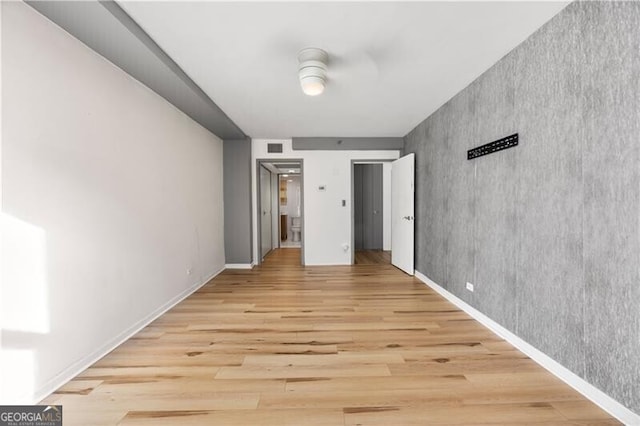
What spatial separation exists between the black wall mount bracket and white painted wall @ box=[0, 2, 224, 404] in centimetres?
328

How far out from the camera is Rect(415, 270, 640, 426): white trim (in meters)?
1.49

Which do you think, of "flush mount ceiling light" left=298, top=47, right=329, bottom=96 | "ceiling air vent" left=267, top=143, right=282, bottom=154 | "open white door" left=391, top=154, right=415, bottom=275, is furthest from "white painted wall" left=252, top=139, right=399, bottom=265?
"flush mount ceiling light" left=298, top=47, right=329, bottom=96

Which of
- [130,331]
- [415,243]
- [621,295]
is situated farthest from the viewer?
[415,243]

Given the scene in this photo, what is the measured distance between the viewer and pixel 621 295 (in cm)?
148

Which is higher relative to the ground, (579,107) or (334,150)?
(334,150)

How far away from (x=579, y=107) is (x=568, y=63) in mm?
317

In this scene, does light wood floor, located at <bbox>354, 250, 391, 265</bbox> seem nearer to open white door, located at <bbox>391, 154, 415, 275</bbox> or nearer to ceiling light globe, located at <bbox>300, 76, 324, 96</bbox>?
open white door, located at <bbox>391, 154, 415, 275</bbox>

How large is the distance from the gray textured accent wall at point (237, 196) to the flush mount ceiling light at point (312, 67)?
9.79 feet

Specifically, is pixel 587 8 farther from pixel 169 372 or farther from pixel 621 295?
pixel 169 372

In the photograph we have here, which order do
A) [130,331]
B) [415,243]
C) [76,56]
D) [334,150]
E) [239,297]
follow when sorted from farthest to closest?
[334,150] → [415,243] → [239,297] → [130,331] → [76,56]

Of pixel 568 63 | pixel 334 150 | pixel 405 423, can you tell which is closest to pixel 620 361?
pixel 405 423

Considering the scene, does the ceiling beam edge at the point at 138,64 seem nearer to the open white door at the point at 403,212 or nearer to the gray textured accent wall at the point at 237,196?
the gray textured accent wall at the point at 237,196

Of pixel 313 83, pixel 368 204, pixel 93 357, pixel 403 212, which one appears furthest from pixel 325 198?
pixel 93 357

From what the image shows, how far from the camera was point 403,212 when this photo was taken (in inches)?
187
